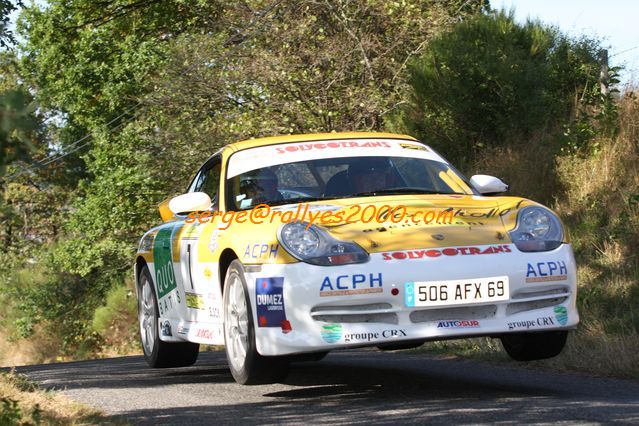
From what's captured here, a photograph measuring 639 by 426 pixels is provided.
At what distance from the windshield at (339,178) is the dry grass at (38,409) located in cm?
183

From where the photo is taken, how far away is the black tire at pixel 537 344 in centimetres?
768

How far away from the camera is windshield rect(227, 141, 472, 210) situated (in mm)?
8164

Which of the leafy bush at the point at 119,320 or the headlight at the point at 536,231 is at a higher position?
the headlight at the point at 536,231

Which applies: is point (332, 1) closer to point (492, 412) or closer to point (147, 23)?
point (147, 23)

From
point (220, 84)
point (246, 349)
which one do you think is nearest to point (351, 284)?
point (246, 349)

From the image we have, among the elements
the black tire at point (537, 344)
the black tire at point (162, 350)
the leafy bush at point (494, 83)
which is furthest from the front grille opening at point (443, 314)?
the leafy bush at point (494, 83)

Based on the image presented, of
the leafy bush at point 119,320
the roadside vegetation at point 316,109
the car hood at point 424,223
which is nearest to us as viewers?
the car hood at point 424,223

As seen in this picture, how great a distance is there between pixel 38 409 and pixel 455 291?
2.36 m

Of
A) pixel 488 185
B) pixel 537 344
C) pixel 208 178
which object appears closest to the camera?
pixel 537 344

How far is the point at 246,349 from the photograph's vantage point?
286 inches

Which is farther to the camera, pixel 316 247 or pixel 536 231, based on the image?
pixel 536 231

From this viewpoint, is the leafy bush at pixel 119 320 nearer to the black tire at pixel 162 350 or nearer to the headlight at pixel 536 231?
the black tire at pixel 162 350

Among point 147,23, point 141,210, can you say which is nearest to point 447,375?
point 141,210

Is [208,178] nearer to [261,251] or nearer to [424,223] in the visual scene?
[261,251]
